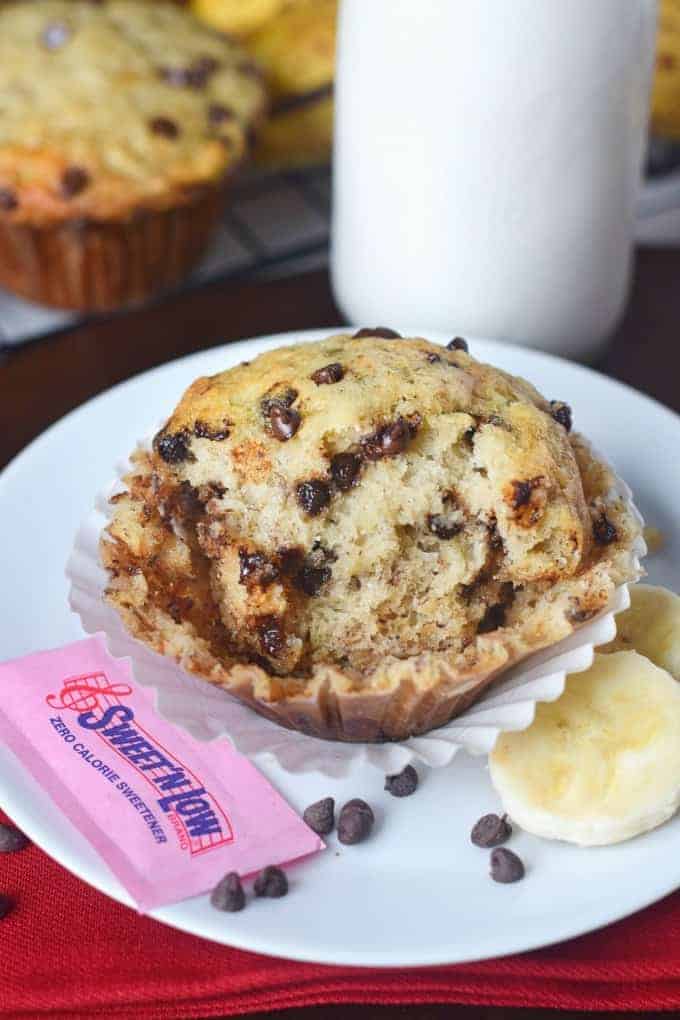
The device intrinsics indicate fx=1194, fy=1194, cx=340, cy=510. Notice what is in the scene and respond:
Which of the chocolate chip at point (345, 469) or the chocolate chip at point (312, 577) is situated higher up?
the chocolate chip at point (345, 469)

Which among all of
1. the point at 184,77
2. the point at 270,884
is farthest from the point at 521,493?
the point at 184,77

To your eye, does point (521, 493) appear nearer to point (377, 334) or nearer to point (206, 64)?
point (377, 334)

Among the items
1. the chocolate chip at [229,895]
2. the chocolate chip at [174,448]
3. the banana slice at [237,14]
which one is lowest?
the chocolate chip at [229,895]

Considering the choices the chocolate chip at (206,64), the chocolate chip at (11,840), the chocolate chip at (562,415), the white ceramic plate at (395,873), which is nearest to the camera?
the white ceramic plate at (395,873)

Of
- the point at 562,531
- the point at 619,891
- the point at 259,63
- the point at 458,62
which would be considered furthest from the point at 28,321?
the point at 619,891

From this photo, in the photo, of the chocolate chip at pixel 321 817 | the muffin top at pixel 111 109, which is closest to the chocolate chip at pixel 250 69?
the muffin top at pixel 111 109

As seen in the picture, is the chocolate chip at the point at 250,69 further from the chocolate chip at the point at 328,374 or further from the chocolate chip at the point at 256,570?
the chocolate chip at the point at 256,570
